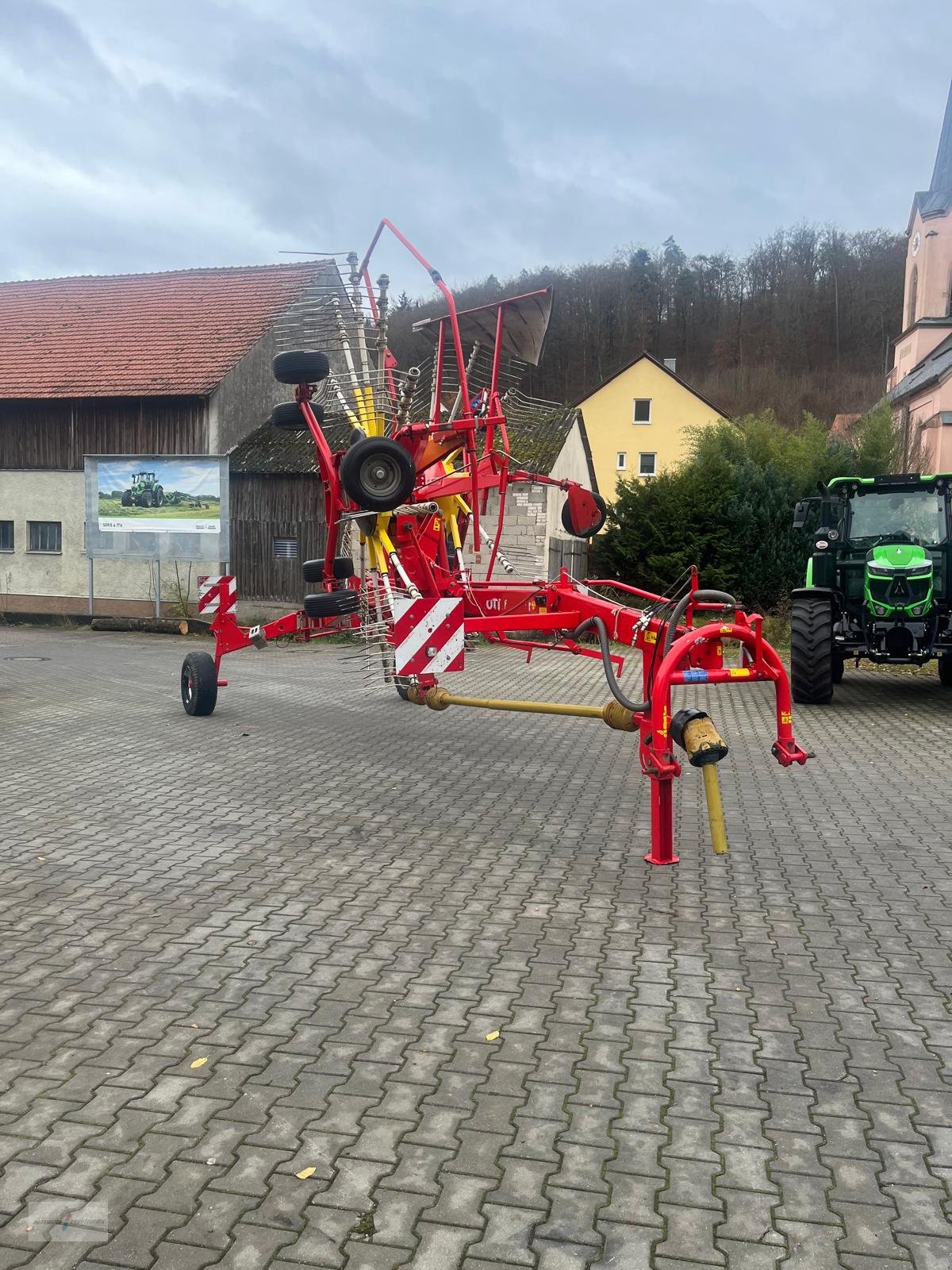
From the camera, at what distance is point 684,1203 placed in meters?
2.96

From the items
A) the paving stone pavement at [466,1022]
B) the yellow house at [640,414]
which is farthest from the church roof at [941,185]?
the paving stone pavement at [466,1022]

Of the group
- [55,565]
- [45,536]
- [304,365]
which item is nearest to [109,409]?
[45,536]

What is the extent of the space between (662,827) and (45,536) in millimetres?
21213

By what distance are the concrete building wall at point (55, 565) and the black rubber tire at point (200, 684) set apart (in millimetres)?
12866

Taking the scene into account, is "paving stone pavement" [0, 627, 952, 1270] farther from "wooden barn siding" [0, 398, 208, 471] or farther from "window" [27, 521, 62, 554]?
"window" [27, 521, 62, 554]

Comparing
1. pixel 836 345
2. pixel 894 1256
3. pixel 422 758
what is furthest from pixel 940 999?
pixel 836 345

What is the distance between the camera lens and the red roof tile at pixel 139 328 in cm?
2358

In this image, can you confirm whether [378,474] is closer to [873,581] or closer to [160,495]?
[873,581]

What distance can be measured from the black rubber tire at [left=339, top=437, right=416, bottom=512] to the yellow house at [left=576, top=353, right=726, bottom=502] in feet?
133

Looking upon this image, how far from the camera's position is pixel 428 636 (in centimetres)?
764

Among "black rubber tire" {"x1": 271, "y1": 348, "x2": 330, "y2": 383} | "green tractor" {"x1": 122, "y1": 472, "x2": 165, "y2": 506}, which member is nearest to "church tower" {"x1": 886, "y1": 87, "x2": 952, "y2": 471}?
"green tractor" {"x1": 122, "y1": 472, "x2": 165, "y2": 506}

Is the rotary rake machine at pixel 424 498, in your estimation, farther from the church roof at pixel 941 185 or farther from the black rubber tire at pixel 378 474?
the church roof at pixel 941 185

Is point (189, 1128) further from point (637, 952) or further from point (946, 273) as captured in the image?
point (946, 273)

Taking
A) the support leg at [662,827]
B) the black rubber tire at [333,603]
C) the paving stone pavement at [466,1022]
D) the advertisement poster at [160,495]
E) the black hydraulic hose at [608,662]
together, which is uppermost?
the advertisement poster at [160,495]
